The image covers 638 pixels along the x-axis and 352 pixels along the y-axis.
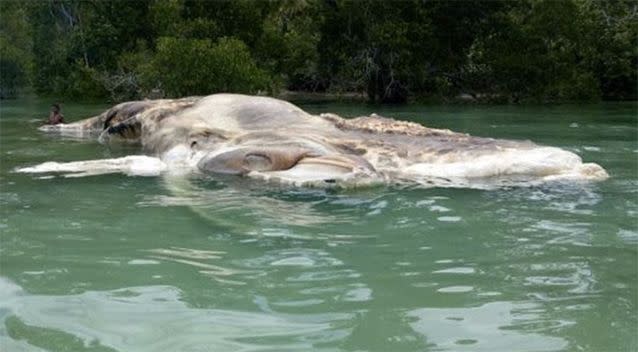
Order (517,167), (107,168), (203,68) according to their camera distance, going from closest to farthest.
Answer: (517,167) < (107,168) < (203,68)

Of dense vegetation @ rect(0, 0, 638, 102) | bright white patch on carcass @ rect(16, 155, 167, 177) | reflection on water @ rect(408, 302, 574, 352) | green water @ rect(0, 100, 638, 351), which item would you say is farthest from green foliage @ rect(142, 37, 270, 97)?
reflection on water @ rect(408, 302, 574, 352)

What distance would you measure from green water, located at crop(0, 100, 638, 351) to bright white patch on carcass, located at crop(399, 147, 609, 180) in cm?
38

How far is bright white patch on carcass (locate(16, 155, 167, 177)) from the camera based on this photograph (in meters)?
9.01

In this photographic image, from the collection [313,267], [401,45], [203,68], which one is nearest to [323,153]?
[313,267]

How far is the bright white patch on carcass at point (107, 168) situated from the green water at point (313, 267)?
2.62 ft

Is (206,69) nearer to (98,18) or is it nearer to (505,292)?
(98,18)

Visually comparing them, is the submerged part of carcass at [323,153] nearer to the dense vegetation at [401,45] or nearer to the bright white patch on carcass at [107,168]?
the bright white patch on carcass at [107,168]

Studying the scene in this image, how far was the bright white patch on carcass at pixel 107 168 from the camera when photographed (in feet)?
29.6

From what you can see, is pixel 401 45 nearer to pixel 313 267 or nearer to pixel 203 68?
pixel 203 68

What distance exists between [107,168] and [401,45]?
19241 mm

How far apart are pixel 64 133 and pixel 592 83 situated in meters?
20.8

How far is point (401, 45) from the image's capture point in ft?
88.8

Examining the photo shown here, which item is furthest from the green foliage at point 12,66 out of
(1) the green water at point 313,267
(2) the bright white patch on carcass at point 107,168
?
(1) the green water at point 313,267

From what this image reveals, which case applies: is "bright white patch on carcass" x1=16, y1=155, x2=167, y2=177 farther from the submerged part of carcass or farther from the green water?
the green water
